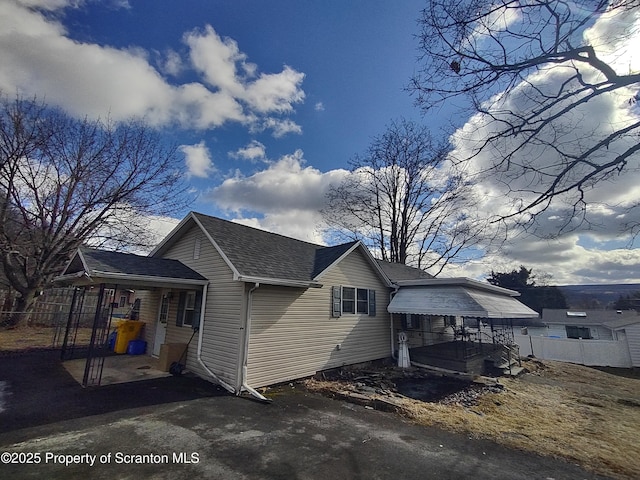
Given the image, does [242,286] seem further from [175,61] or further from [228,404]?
[175,61]

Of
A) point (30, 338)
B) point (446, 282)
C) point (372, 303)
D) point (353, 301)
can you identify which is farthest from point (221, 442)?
point (30, 338)

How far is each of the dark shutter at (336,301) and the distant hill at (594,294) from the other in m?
46.5

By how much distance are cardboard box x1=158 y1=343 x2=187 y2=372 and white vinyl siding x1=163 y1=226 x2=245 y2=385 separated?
0.88ft

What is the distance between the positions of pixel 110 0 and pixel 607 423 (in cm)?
1611

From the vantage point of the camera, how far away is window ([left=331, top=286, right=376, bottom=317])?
10615 mm

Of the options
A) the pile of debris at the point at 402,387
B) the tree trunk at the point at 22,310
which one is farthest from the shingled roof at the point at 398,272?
the tree trunk at the point at 22,310

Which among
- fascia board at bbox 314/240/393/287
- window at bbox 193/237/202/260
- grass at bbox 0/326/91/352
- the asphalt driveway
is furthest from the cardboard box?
grass at bbox 0/326/91/352

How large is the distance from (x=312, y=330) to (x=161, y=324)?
5769mm

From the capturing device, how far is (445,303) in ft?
36.5

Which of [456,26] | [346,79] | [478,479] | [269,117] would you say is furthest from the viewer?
[269,117]

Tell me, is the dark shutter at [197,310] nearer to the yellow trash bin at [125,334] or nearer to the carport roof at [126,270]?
the carport roof at [126,270]

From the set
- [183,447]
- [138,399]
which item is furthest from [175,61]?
[183,447]

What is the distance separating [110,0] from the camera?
7871mm

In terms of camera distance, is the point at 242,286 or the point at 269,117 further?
the point at 269,117
